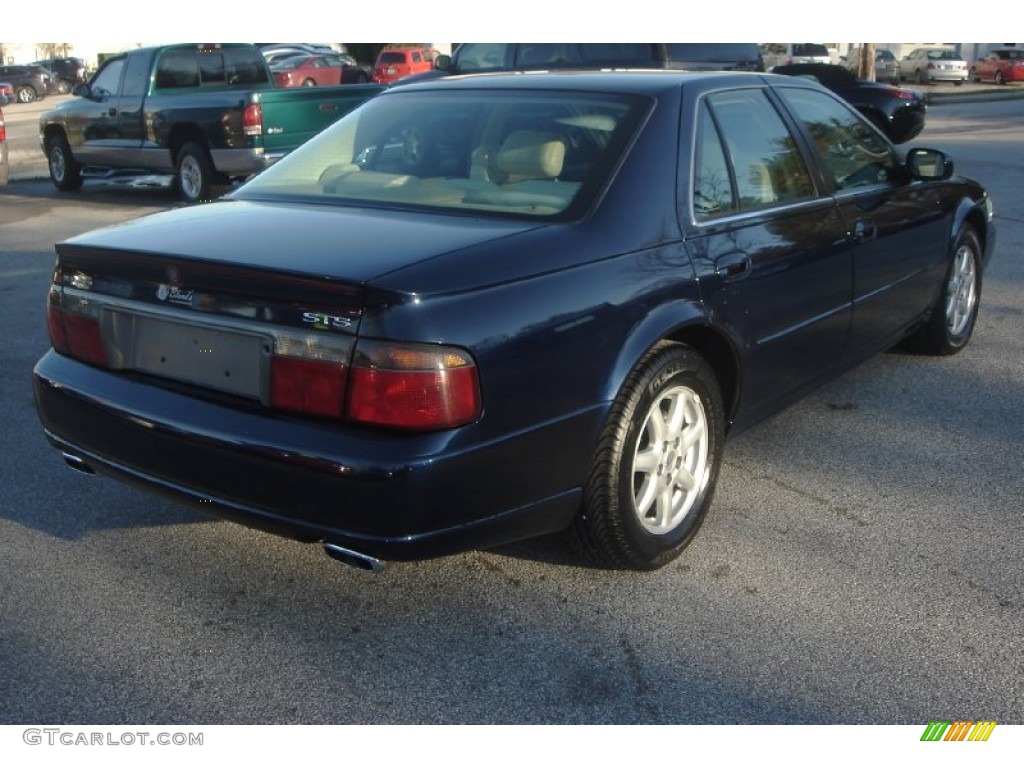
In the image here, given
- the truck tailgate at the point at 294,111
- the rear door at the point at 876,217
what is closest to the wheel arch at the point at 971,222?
the rear door at the point at 876,217

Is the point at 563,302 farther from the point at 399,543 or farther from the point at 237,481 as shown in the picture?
the point at 237,481

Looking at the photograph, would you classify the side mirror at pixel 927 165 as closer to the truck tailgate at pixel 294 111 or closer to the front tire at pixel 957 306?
the front tire at pixel 957 306

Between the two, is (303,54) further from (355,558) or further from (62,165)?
(355,558)

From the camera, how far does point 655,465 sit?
11.6ft

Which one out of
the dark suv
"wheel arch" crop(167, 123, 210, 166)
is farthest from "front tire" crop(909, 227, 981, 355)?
"wheel arch" crop(167, 123, 210, 166)

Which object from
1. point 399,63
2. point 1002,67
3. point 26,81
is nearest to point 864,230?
point 399,63

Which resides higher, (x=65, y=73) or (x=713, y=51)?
(x=65, y=73)

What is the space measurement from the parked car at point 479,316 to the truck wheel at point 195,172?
8.23m

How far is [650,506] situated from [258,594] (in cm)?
128

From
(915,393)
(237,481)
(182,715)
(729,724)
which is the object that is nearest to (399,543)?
(237,481)

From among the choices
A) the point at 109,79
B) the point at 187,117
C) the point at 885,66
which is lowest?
the point at 187,117

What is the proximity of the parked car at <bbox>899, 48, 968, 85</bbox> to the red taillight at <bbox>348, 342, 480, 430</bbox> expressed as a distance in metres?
39.5

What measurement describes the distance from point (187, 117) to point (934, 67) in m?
32.6
